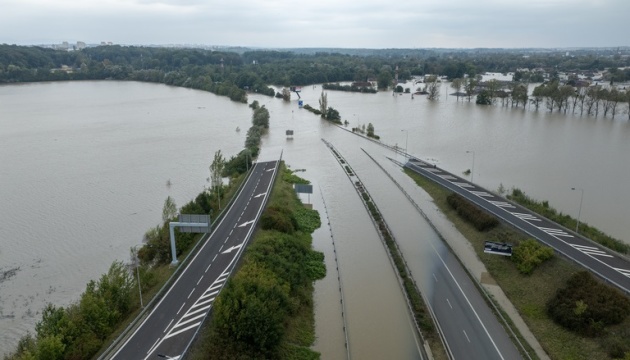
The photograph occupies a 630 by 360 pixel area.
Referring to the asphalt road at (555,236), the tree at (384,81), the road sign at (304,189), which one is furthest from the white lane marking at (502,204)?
the tree at (384,81)

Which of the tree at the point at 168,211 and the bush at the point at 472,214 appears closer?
the bush at the point at 472,214

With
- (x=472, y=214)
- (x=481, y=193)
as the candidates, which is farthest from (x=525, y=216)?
(x=481, y=193)

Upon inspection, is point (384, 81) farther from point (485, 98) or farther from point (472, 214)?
point (472, 214)

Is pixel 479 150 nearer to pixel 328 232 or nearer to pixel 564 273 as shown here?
pixel 328 232

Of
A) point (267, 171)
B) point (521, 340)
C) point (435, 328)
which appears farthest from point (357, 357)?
point (267, 171)

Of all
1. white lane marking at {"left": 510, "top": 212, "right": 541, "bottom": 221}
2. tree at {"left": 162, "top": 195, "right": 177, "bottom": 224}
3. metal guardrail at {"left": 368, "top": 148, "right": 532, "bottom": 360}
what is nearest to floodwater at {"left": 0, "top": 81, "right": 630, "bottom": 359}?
metal guardrail at {"left": 368, "top": 148, "right": 532, "bottom": 360}

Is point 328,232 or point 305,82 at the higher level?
point 305,82

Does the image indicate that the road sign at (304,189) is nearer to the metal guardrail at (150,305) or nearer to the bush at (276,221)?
the bush at (276,221)
